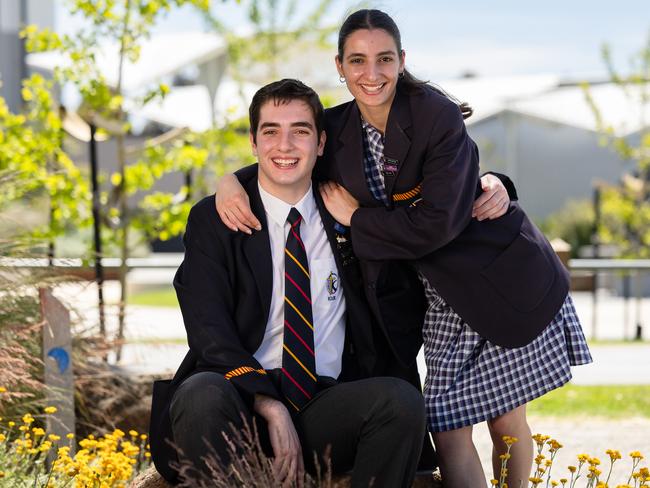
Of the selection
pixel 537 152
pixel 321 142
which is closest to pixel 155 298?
pixel 537 152

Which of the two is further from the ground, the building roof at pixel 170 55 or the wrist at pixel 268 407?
the building roof at pixel 170 55

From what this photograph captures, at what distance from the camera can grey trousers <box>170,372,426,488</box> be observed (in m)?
3.08

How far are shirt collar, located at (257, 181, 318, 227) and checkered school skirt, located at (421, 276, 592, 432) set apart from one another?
47 centimetres

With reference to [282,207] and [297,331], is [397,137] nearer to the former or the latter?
[282,207]

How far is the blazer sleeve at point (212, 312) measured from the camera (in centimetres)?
334

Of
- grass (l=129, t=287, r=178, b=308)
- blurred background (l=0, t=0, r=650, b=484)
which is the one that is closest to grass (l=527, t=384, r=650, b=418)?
blurred background (l=0, t=0, r=650, b=484)

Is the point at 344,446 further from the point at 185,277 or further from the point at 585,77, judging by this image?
Answer: the point at 585,77

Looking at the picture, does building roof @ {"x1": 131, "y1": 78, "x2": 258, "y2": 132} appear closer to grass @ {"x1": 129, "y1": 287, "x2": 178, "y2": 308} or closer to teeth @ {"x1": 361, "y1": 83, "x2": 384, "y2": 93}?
grass @ {"x1": 129, "y1": 287, "x2": 178, "y2": 308}

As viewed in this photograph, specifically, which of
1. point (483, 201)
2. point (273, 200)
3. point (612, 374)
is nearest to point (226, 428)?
point (273, 200)

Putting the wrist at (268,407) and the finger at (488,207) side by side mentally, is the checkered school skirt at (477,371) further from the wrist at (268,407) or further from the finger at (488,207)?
the wrist at (268,407)

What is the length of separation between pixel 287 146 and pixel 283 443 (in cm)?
98

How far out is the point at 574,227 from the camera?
24.2 m

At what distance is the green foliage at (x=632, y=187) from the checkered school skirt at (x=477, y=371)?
13.7 m

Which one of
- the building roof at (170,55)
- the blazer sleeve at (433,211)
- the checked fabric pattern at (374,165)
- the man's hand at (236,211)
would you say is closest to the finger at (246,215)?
the man's hand at (236,211)
